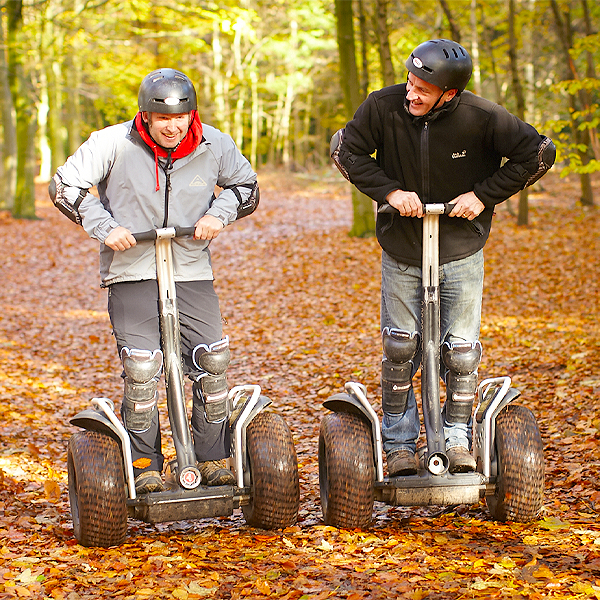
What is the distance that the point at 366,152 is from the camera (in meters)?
3.82

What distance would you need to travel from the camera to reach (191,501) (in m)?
3.65

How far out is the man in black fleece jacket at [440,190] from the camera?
3637mm

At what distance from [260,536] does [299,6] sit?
1078 inches

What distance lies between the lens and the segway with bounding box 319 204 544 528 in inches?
144

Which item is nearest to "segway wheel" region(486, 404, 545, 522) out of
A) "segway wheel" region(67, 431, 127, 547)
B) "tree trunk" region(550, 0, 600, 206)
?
"segway wheel" region(67, 431, 127, 547)

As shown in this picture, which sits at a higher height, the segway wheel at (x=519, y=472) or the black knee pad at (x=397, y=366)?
the black knee pad at (x=397, y=366)

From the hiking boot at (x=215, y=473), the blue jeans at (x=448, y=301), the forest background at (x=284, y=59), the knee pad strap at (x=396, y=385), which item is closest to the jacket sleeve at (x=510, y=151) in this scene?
the blue jeans at (x=448, y=301)

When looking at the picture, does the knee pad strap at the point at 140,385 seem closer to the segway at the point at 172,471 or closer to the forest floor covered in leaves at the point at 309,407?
the segway at the point at 172,471

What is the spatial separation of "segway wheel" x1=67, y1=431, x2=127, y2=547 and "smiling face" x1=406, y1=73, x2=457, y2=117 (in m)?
2.14

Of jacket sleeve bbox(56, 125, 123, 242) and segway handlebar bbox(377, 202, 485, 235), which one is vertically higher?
jacket sleeve bbox(56, 125, 123, 242)

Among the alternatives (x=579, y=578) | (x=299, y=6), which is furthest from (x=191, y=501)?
(x=299, y=6)

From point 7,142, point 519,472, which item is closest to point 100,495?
point 519,472

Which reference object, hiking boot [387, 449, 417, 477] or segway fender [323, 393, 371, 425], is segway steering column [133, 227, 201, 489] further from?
hiking boot [387, 449, 417, 477]

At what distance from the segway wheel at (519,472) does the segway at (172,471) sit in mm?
978
